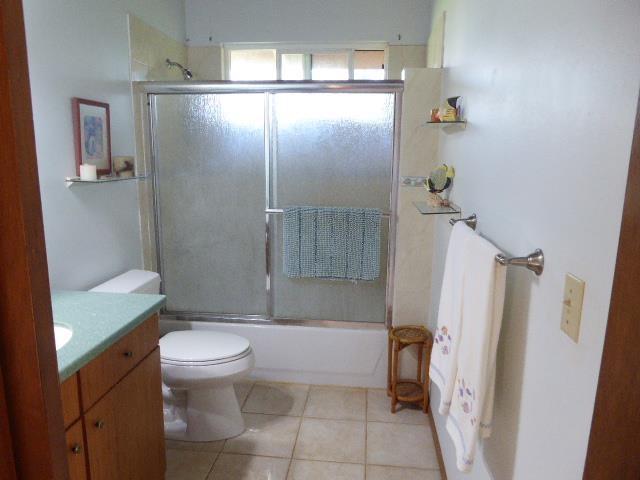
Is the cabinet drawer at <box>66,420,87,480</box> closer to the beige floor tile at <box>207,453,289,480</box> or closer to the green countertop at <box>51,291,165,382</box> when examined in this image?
the green countertop at <box>51,291,165,382</box>

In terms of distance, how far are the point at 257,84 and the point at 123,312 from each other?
1514 millimetres

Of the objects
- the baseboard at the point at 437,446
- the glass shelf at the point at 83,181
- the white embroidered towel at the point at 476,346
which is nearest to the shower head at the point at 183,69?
the glass shelf at the point at 83,181

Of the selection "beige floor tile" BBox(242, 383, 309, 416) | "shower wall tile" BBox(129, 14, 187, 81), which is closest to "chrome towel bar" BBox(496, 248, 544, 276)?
"beige floor tile" BBox(242, 383, 309, 416)

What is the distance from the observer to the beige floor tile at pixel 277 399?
2.60m

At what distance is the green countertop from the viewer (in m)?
1.33

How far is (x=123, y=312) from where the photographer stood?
1679mm

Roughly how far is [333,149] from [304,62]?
3.83 ft

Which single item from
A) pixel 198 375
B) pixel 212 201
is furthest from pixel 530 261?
pixel 212 201

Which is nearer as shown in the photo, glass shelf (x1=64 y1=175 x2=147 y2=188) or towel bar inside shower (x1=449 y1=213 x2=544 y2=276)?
towel bar inside shower (x1=449 y1=213 x2=544 y2=276)

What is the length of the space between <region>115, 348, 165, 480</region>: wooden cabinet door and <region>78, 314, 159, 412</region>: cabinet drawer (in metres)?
0.04

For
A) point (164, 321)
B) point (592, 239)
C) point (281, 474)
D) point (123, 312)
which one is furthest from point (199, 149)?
point (592, 239)

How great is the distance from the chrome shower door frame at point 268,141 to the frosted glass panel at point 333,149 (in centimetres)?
4

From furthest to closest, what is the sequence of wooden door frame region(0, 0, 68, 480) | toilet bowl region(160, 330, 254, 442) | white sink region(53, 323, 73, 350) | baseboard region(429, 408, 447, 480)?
toilet bowl region(160, 330, 254, 442), baseboard region(429, 408, 447, 480), white sink region(53, 323, 73, 350), wooden door frame region(0, 0, 68, 480)

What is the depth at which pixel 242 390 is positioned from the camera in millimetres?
2811
